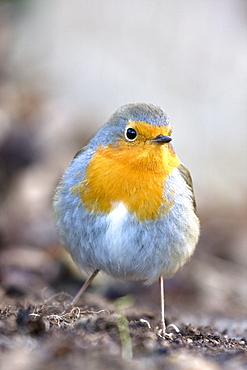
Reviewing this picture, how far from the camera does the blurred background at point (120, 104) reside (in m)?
6.44

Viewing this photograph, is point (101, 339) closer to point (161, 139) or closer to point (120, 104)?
point (161, 139)

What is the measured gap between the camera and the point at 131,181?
420 cm

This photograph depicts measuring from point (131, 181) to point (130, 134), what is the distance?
1.08 ft

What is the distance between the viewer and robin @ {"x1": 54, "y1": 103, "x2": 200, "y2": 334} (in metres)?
4.20

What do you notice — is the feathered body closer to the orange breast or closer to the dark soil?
the orange breast

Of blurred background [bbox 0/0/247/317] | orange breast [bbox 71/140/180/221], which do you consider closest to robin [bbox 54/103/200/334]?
orange breast [bbox 71/140/180/221]

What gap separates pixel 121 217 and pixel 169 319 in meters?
1.26

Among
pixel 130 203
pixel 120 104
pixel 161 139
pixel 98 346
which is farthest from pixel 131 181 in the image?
pixel 120 104

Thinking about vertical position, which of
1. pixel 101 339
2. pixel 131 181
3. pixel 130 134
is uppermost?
pixel 130 134

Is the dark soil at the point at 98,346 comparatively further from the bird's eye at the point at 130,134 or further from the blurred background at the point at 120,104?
the blurred background at the point at 120,104

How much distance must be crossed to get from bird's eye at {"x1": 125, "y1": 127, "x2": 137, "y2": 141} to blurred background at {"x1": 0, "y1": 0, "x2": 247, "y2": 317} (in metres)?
1.82

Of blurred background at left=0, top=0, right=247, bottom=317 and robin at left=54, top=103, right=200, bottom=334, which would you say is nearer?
robin at left=54, top=103, right=200, bottom=334

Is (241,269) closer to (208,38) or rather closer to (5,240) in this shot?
(5,240)

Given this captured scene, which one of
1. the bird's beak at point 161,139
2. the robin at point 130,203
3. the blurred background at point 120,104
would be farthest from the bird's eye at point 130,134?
the blurred background at point 120,104
